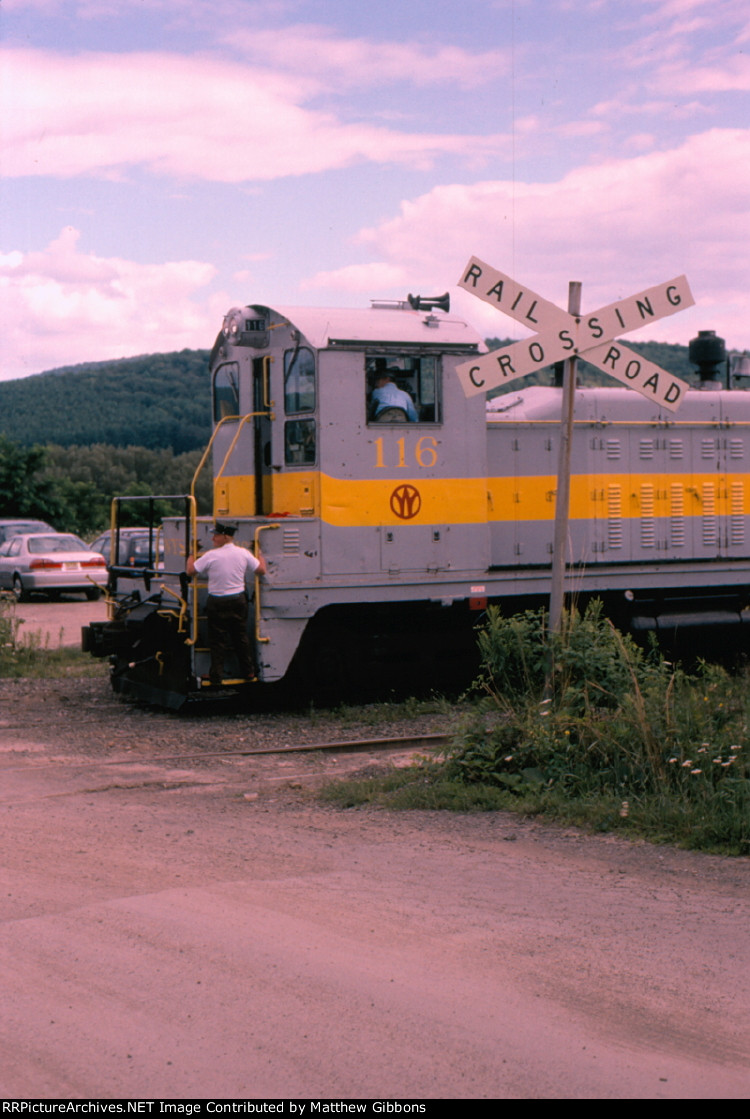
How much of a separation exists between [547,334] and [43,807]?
4882mm

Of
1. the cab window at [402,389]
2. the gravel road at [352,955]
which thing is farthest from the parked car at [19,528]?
the gravel road at [352,955]

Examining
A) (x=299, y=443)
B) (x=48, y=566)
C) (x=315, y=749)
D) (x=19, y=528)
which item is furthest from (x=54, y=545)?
(x=315, y=749)

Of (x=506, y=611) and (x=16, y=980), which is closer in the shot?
(x=16, y=980)

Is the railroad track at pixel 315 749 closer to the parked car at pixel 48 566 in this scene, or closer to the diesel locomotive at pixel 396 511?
the diesel locomotive at pixel 396 511

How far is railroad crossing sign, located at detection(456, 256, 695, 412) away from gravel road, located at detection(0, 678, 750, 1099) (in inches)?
130

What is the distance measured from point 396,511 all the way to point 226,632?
2.09 metres

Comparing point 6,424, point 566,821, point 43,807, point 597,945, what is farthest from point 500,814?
point 6,424

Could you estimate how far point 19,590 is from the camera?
90.4 feet

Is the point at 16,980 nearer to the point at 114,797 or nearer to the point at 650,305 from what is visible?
the point at 114,797

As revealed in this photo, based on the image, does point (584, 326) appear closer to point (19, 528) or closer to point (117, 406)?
point (19, 528)

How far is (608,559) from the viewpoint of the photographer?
13.2 metres

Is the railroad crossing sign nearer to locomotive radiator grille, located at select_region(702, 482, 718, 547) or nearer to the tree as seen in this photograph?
locomotive radiator grille, located at select_region(702, 482, 718, 547)
